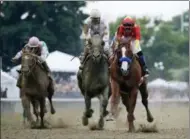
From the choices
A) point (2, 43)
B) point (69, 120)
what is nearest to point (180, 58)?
point (2, 43)

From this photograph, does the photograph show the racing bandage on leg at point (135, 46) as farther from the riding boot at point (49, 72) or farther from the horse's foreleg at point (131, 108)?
the riding boot at point (49, 72)

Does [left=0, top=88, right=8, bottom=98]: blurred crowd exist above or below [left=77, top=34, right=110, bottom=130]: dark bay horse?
below

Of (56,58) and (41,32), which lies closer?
(56,58)

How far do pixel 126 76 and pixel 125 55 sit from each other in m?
0.61

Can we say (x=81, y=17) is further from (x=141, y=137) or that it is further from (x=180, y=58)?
(x=141, y=137)

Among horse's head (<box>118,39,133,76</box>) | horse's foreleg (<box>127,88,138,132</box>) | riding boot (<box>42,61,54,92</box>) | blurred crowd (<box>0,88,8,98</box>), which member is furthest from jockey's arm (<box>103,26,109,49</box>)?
blurred crowd (<box>0,88,8,98</box>)

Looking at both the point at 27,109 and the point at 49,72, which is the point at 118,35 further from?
the point at 49,72

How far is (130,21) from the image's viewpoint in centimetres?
1917

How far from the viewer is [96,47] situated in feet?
61.2

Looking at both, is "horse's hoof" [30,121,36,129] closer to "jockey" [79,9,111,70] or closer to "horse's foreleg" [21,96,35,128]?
"horse's foreleg" [21,96,35,128]

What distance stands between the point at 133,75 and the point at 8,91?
71.2 ft

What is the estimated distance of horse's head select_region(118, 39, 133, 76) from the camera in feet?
59.8

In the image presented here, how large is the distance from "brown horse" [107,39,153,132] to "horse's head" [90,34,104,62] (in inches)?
12.3

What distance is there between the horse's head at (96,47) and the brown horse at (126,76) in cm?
31
